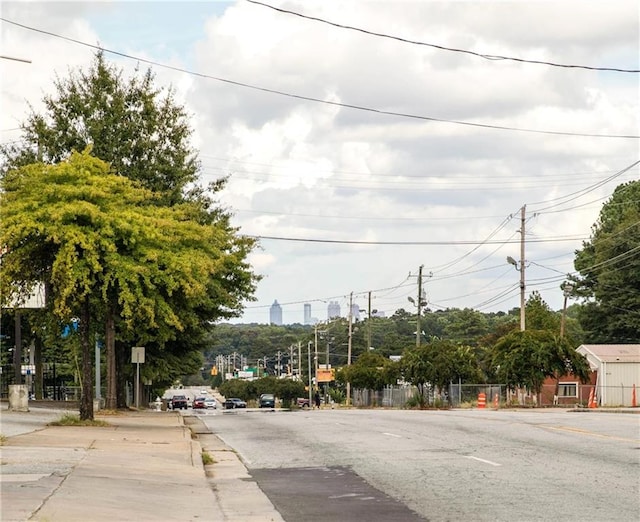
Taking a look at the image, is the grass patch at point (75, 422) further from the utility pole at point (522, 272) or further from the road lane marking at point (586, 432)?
the utility pole at point (522, 272)

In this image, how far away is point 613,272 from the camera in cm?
8938

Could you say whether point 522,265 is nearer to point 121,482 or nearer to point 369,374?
point 369,374

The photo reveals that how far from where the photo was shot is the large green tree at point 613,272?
8838 cm

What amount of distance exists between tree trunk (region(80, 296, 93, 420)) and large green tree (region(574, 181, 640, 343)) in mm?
64671

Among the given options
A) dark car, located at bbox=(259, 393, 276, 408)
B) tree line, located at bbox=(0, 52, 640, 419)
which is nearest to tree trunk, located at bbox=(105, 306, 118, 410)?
tree line, located at bbox=(0, 52, 640, 419)

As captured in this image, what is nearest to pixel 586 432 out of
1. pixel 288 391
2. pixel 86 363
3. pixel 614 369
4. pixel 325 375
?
pixel 86 363

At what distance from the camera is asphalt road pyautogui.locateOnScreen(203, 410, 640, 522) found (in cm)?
1266

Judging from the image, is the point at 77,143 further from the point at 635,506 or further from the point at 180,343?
the point at 635,506

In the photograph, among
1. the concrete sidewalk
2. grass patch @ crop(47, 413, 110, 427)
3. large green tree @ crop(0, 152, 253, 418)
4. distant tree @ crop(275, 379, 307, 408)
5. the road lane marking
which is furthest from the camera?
distant tree @ crop(275, 379, 307, 408)

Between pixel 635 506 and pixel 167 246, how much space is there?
17.6 meters

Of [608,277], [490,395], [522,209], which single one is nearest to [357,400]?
[608,277]

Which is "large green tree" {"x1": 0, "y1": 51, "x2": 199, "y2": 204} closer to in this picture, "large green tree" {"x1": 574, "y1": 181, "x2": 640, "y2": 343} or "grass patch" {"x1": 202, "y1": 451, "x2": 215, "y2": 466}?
"grass patch" {"x1": 202, "y1": 451, "x2": 215, "y2": 466}

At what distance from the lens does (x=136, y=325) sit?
40.6 m

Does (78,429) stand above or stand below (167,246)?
below
